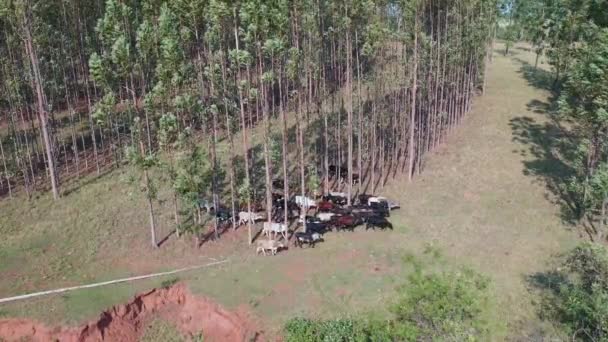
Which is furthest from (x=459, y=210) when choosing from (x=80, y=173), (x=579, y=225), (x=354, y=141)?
(x=80, y=173)

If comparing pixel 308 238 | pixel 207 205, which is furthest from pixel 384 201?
pixel 207 205

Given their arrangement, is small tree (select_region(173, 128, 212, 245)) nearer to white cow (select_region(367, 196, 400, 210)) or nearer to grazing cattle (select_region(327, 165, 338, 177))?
white cow (select_region(367, 196, 400, 210))

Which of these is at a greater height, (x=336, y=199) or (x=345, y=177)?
(x=345, y=177)

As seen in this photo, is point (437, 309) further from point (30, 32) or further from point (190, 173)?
point (30, 32)

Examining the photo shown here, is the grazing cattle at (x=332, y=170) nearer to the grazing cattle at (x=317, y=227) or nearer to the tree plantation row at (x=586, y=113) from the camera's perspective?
the grazing cattle at (x=317, y=227)

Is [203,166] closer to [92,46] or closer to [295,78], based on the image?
[295,78]

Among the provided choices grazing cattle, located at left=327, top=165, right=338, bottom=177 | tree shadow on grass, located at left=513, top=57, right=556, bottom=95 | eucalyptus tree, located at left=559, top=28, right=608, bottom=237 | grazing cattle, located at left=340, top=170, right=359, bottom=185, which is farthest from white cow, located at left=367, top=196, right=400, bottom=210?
tree shadow on grass, located at left=513, top=57, right=556, bottom=95
